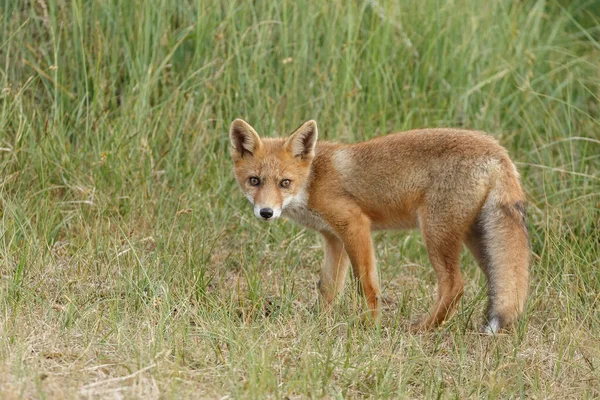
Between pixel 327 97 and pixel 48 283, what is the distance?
9.67 feet

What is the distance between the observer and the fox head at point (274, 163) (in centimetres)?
538

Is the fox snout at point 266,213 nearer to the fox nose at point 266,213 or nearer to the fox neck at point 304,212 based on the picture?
the fox nose at point 266,213

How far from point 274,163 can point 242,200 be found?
1.08m

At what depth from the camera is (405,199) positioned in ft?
17.3

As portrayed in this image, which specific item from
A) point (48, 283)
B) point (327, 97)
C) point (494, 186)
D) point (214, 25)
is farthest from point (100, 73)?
point (494, 186)

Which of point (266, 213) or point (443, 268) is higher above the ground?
point (266, 213)

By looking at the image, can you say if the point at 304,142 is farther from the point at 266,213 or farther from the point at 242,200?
the point at 242,200

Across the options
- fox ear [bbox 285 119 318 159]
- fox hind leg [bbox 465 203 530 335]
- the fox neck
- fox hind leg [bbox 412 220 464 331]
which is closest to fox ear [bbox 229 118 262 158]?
fox ear [bbox 285 119 318 159]

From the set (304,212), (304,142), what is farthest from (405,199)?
(304,142)

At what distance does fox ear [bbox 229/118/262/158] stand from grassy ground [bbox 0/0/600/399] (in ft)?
1.69

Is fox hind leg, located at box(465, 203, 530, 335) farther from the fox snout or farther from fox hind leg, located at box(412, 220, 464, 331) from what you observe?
the fox snout

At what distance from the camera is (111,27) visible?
23.1 ft

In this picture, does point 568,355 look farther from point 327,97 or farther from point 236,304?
point 327,97

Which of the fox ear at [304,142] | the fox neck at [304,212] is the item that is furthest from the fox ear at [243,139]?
the fox neck at [304,212]
